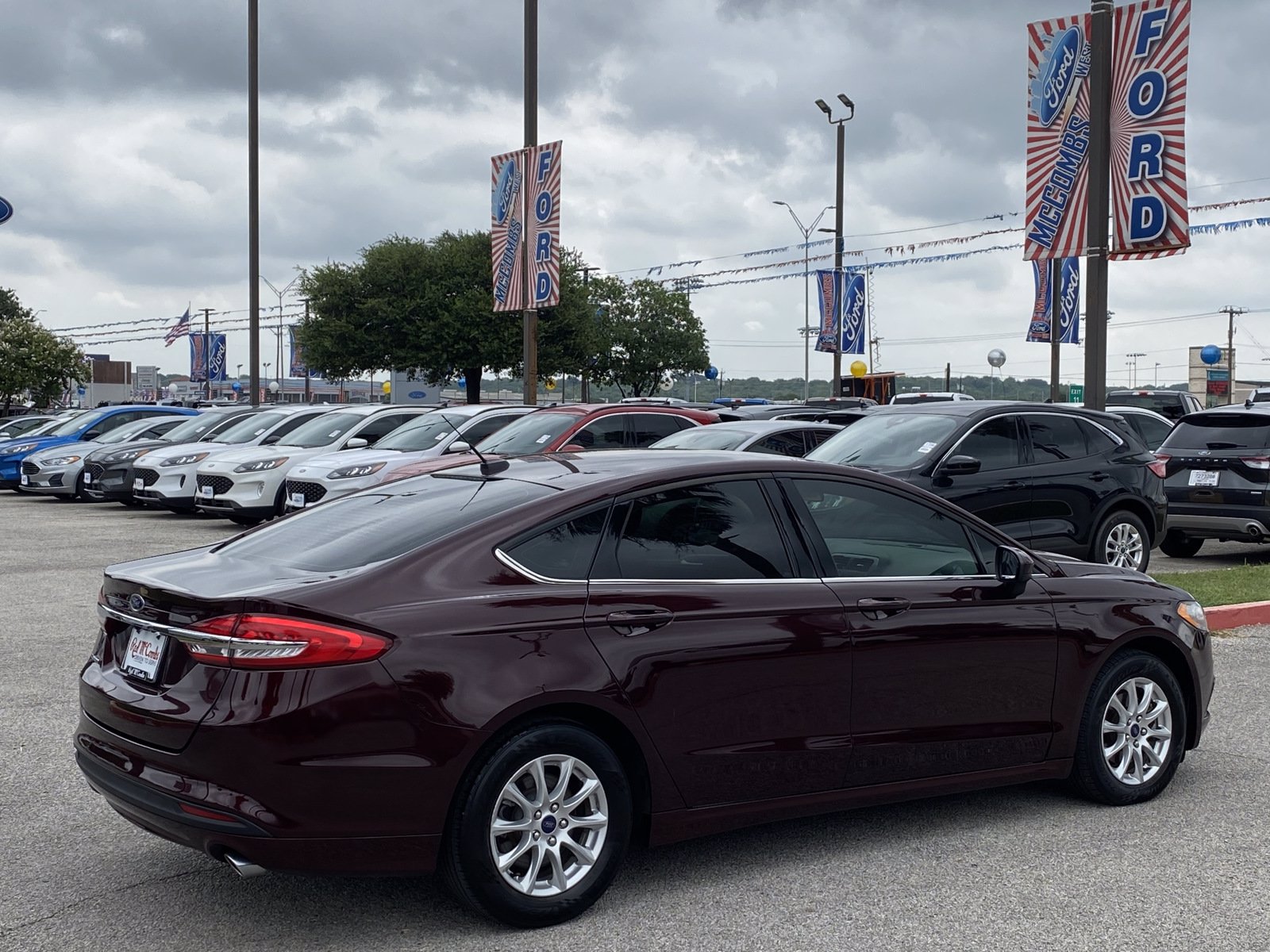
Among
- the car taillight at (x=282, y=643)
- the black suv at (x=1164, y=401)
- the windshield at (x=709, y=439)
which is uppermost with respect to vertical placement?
the black suv at (x=1164, y=401)

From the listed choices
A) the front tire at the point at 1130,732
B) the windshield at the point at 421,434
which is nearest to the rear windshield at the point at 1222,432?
the windshield at the point at 421,434

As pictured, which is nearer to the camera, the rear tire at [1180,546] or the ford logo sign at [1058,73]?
the ford logo sign at [1058,73]

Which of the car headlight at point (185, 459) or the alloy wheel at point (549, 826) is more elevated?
the car headlight at point (185, 459)

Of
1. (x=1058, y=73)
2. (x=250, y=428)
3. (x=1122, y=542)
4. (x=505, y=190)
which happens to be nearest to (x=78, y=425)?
(x=250, y=428)

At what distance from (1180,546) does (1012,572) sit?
1172 centimetres

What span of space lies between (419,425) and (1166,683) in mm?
13677

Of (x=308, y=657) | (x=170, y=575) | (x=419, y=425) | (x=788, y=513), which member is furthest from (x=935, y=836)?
(x=419, y=425)

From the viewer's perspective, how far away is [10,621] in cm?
1022

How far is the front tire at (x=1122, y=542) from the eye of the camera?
42.0ft

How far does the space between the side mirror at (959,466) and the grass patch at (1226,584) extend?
1710 millimetres

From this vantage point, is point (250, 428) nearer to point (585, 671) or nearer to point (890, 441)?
point (890, 441)

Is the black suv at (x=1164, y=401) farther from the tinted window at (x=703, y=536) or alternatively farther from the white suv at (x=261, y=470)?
the tinted window at (x=703, y=536)

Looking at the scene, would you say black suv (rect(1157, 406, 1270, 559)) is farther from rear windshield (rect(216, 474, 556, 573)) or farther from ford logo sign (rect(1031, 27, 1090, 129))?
rear windshield (rect(216, 474, 556, 573))

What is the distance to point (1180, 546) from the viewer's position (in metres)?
16.2
